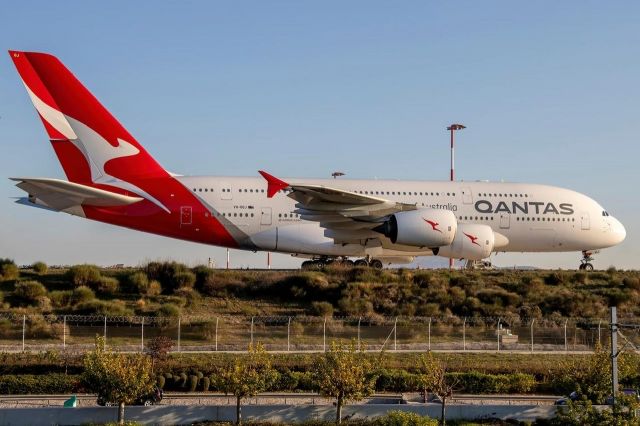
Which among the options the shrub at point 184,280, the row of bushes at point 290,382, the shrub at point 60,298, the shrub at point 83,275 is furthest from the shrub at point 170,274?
the row of bushes at point 290,382

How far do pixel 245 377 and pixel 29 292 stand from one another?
1788cm

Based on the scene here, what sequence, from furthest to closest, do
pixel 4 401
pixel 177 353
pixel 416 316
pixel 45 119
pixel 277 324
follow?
pixel 45 119 < pixel 416 316 < pixel 277 324 < pixel 177 353 < pixel 4 401

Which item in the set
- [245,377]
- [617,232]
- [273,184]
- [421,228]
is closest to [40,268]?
[273,184]

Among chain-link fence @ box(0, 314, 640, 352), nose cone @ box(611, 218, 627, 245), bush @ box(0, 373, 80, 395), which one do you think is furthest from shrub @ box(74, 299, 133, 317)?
nose cone @ box(611, 218, 627, 245)

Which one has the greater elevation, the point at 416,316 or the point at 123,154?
the point at 123,154

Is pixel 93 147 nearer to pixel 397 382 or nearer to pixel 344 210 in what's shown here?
pixel 344 210

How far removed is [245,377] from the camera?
18312 millimetres

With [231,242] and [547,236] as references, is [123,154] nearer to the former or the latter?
[231,242]

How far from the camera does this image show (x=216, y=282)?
3603 cm

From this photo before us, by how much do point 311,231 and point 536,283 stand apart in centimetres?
1080

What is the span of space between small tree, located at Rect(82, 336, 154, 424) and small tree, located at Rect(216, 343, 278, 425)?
170 centimetres

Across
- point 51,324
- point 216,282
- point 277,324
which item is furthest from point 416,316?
point 51,324

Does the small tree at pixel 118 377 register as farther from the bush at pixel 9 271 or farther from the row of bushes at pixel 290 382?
the bush at pixel 9 271

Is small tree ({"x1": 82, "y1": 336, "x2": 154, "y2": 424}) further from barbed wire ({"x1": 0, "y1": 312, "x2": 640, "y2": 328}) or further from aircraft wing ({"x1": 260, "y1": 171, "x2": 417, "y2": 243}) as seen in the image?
aircraft wing ({"x1": 260, "y1": 171, "x2": 417, "y2": 243})
